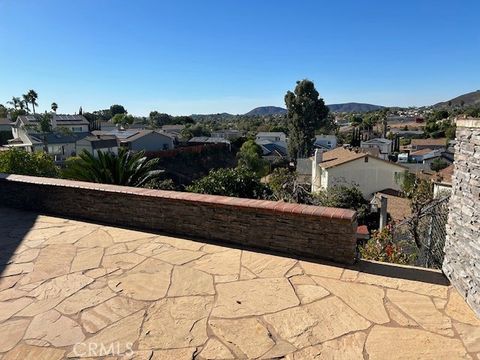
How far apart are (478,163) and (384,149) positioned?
4317 centimetres

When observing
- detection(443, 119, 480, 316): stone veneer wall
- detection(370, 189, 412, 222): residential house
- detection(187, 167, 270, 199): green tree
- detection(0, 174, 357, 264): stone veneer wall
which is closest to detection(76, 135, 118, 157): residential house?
detection(370, 189, 412, 222): residential house

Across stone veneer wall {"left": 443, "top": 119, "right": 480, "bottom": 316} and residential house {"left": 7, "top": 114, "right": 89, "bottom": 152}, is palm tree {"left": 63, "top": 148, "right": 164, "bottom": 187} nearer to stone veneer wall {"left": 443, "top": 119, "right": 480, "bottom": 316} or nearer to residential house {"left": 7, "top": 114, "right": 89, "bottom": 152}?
stone veneer wall {"left": 443, "top": 119, "right": 480, "bottom": 316}

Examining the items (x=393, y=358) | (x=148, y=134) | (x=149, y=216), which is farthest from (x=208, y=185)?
(x=148, y=134)

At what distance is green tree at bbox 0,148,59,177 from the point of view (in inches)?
310

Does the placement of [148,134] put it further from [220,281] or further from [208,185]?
[220,281]

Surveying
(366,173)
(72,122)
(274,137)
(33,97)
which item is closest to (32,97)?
(33,97)

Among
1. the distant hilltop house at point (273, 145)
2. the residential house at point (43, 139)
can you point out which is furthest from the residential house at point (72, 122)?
the distant hilltop house at point (273, 145)

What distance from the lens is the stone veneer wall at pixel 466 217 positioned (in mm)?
2578

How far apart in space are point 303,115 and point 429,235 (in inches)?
1259

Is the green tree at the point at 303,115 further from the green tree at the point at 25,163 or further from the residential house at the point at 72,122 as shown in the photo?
the residential house at the point at 72,122

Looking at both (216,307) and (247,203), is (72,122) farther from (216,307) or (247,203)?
(216,307)

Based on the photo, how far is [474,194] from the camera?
8.60ft

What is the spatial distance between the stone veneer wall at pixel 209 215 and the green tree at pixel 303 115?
32471mm

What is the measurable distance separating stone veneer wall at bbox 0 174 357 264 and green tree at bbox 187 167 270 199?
3601mm
